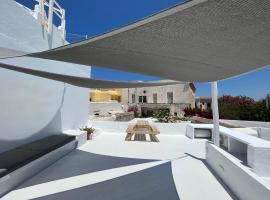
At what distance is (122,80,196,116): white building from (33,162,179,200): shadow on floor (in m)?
26.3

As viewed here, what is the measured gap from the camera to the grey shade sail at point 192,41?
1.91 m

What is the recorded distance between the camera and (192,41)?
251 cm

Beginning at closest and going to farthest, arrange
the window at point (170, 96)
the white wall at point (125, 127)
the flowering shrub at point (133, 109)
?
the white wall at point (125, 127), the flowering shrub at point (133, 109), the window at point (170, 96)

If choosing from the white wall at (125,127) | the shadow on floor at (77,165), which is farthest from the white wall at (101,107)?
the shadow on floor at (77,165)

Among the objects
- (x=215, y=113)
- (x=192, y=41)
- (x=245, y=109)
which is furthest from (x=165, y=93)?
(x=192, y=41)

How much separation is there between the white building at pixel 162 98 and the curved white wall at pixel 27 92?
23.1 m

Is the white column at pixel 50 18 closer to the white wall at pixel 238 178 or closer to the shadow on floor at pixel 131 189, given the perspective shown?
the shadow on floor at pixel 131 189

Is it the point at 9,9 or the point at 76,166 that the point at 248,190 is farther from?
the point at 9,9

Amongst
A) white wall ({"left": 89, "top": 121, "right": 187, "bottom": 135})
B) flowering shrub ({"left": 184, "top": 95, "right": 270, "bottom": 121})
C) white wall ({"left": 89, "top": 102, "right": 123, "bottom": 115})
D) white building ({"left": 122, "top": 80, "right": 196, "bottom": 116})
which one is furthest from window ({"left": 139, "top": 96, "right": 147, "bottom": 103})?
white wall ({"left": 89, "top": 121, "right": 187, "bottom": 135})

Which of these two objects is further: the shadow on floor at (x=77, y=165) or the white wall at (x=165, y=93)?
the white wall at (x=165, y=93)

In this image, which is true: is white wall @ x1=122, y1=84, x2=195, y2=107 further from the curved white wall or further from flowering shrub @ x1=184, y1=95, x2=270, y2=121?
the curved white wall

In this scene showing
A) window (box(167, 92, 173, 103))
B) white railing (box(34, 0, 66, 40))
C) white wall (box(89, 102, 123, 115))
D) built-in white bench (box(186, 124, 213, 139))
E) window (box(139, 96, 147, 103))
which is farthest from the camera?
window (box(139, 96, 147, 103))

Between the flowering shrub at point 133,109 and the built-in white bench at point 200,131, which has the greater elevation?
the flowering shrub at point 133,109

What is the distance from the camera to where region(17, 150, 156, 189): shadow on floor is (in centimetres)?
454
